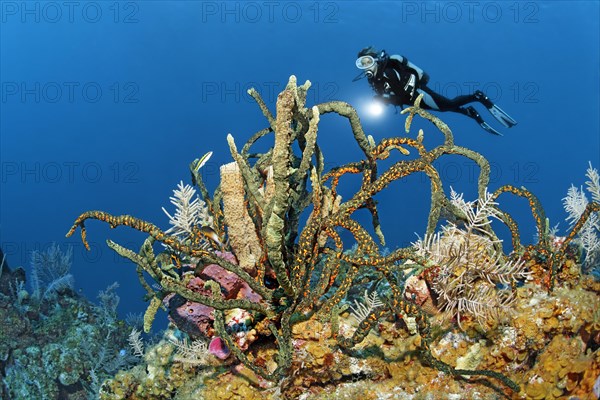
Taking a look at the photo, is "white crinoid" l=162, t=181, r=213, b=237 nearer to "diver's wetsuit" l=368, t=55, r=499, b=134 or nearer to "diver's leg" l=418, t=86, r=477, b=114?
"diver's wetsuit" l=368, t=55, r=499, b=134

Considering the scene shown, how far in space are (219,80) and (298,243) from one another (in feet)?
113

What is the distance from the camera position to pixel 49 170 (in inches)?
1462

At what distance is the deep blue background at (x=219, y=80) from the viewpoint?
33.2m

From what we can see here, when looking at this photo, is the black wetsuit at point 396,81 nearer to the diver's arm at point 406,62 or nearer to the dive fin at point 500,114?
the diver's arm at point 406,62

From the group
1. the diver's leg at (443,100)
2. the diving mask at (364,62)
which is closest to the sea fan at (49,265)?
the diving mask at (364,62)

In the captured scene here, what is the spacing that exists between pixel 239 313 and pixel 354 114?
1652 millimetres

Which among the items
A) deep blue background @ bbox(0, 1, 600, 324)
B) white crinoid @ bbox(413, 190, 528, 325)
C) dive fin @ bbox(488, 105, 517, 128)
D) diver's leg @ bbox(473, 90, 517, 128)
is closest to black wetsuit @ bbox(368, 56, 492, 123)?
diver's leg @ bbox(473, 90, 517, 128)

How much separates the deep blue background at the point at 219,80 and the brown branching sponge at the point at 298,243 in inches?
1151

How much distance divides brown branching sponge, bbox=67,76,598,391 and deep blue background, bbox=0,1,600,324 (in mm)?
29223

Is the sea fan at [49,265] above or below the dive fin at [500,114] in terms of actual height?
below

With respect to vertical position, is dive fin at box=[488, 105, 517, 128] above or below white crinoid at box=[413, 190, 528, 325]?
above

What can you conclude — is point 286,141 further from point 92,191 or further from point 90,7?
point 90,7

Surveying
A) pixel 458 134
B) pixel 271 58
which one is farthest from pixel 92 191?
pixel 458 134

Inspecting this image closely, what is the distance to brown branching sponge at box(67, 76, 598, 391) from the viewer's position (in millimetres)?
2863
